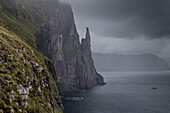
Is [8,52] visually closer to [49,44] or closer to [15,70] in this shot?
[15,70]

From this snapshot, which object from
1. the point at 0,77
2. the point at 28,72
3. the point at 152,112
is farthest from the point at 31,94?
the point at 152,112

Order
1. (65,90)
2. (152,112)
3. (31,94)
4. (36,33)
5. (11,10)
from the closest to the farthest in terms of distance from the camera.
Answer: (31,94)
(152,112)
(11,10)
(36,33)
(65,90)

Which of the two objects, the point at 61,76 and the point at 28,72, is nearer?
the point at 28,72

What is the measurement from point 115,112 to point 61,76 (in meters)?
114

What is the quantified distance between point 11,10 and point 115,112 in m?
156

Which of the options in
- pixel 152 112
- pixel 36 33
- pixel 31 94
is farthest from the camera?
pixel 36 33

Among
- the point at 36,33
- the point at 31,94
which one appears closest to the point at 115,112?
the point at 31,94

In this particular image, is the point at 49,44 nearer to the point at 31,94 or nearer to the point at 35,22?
the point at 35,22

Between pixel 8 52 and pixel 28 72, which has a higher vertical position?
pixel 8 52

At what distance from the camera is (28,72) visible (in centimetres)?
4269

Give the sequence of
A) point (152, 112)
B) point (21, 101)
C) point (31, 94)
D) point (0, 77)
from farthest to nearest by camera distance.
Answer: point (152, 112)
point (31, 94)
point (21, 101)
point (0, 77)

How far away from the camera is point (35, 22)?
192625mm

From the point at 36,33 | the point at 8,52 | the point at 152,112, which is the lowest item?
the point at 152,112

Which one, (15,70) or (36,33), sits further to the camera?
(36,33)
